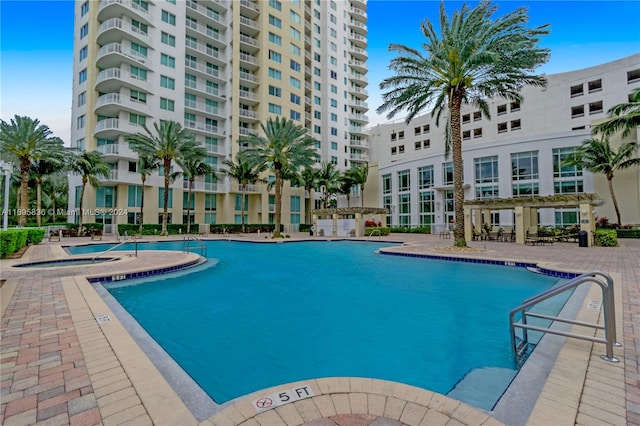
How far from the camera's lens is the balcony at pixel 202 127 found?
120ft

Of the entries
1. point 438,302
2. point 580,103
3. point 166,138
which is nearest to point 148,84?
point 166,138

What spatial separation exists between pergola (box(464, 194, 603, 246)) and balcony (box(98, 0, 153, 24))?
120ft

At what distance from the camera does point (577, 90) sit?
34.4 m

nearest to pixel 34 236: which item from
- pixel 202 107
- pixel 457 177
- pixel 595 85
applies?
pixel 202 107

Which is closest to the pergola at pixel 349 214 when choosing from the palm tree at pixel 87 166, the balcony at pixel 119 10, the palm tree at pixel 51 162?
the palm tree at pixel 87 166

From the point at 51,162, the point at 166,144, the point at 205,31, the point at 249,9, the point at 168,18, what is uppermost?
the point at 249,9

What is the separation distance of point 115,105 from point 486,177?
3755cm

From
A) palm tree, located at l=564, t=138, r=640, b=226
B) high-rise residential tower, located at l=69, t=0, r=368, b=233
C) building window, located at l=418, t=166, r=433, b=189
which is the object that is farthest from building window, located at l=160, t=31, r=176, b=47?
palm tree, located at l=564, t=138, r=640, b=226

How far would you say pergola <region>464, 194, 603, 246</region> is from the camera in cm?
1855

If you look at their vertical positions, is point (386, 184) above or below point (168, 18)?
below

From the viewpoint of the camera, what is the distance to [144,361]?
3.44m

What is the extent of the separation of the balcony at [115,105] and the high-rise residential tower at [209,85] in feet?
0.37

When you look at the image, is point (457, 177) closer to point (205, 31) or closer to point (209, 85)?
point (209, 85)

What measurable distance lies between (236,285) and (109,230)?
89.8 ft
